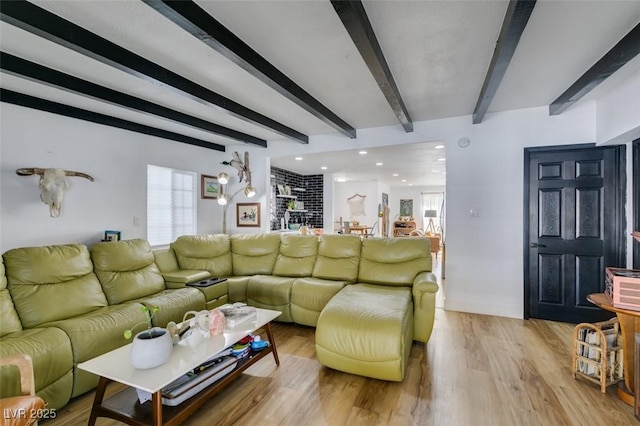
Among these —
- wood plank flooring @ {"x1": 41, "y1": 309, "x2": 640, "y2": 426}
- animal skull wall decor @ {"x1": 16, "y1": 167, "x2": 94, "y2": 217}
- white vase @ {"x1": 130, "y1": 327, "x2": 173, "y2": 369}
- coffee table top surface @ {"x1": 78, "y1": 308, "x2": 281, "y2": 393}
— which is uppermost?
animal skull wall decor @ {"x1": 16, "y1": 167, "x2": 94, "y2": 217}

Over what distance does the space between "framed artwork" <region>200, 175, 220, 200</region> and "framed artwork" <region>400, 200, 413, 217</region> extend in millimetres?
8089

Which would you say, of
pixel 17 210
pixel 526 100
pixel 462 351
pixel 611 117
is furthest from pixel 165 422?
pixel 611 117

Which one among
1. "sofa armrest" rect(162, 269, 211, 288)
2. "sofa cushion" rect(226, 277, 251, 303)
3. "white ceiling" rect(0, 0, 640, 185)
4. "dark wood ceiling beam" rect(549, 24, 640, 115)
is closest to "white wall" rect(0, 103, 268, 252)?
"white ceiling" rect(0, 0, 640, 185)

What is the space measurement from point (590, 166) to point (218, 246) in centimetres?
454

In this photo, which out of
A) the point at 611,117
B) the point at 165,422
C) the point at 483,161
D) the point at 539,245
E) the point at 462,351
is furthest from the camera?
the point at 483,161

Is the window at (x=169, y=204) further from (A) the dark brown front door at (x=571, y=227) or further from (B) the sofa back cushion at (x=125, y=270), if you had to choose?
(A) the dark brown front door at (x=571, y=227)

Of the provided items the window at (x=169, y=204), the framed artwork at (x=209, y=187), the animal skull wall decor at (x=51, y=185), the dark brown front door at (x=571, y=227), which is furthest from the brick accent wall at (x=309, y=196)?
the dark brown front door at (x=571, y=227)

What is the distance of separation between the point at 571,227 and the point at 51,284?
16.7 ft

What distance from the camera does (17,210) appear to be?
2613 mm

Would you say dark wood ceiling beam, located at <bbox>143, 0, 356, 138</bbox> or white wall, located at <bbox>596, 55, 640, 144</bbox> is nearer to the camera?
dark wood ceiling beam, located at <bbox>143, 0, 356, 138</bbox>

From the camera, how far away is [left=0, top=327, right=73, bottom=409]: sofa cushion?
168 cm

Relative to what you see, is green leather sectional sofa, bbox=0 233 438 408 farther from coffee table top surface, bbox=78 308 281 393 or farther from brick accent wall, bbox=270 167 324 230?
brick accent wall, bbox=270 167 324 230

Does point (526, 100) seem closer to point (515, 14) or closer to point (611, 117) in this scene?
point (611, 117)

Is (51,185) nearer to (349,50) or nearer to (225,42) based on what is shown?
(225,42)
